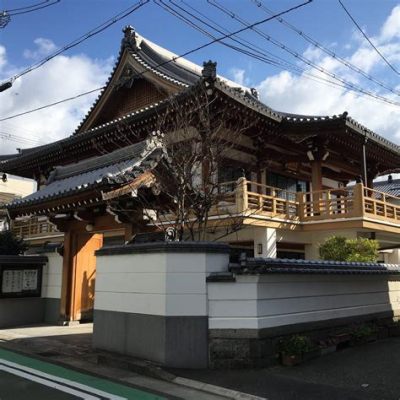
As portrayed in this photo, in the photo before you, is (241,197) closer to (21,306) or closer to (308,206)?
(308,206)

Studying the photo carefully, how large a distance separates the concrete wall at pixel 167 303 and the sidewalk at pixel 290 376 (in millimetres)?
326

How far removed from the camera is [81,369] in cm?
829

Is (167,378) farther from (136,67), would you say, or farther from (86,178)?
(136,67)

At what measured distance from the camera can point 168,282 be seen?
8219 millimetres

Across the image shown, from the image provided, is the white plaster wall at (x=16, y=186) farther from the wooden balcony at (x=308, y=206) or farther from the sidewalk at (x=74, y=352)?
the sidewalk at (x=74, y=352)

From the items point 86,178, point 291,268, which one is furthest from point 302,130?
point 291,268

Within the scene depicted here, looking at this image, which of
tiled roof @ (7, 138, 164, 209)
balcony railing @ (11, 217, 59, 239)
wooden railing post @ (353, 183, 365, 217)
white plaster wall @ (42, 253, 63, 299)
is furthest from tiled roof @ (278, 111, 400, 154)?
balcony railing @ (11, 217, 59, 239)

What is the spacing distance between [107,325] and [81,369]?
116cm

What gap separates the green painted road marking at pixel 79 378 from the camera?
21.8ft

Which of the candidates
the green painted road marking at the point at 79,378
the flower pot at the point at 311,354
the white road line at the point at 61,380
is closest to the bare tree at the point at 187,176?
the flower pot at the point at 311,354

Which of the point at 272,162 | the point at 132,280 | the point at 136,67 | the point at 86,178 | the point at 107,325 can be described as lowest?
the point at 107,325

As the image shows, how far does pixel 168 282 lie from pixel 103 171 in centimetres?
514

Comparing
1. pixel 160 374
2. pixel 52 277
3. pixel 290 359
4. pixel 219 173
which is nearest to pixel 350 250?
pixel 219 173

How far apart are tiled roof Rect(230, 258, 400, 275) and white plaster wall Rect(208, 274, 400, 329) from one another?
196 mm
